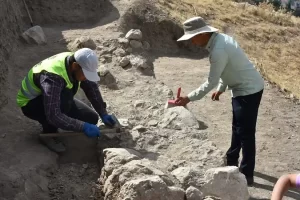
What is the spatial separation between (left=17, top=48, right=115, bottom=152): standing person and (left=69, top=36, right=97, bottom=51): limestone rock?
248 centimetres

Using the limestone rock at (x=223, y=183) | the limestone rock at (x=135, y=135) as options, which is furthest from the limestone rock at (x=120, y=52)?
the limestone rock at (x=223, y=183)

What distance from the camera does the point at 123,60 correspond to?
678 centimetres

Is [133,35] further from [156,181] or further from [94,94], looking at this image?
[156,181]

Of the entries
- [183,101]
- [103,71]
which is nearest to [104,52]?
[103,71]

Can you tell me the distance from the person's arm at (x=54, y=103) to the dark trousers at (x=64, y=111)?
0.14 m

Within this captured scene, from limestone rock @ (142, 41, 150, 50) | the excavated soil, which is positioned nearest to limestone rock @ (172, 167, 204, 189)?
the excavated soil

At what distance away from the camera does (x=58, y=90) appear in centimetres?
411

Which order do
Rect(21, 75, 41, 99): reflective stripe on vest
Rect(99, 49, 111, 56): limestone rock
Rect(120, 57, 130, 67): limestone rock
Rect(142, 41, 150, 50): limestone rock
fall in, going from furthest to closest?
Rect(142, 41, 150, 50): limestone rock, Rect(99, 49, 111, 56): limestone rock, Rect(120, 57, 130, 67): limestone rock, Rect(21, 75, 41, 99): reflective stripe on vest

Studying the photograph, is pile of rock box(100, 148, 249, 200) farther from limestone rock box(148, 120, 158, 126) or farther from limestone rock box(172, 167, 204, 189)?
limestone rock box(148, 120, 158, 126)

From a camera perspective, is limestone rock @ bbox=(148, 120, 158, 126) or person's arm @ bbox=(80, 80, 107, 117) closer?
person's arm @ bbox=(80, 80, 107, 117)

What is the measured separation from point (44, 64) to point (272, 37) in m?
8.10

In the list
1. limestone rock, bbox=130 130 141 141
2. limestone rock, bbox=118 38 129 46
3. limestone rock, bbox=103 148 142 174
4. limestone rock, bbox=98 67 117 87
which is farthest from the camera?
limestone rock, bbox=118 38 129 46

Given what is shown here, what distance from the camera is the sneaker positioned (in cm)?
447

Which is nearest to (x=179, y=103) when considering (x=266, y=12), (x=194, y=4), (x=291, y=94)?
(x=291, y=94)
